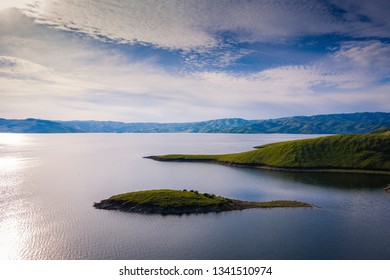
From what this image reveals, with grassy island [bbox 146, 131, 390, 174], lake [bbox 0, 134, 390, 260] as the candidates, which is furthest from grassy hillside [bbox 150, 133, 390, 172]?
lake [bbox 0, 134, 390, 260]

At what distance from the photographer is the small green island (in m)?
79.1

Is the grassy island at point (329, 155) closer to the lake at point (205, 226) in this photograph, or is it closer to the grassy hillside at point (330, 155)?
the grassy hillside at point (330, 155)

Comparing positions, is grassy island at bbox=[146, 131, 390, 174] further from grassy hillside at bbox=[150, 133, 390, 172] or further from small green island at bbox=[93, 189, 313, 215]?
small green island at bbox=[93, 189, 313, 215]

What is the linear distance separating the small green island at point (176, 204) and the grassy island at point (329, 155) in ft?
251

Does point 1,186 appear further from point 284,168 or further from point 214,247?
point 284,168

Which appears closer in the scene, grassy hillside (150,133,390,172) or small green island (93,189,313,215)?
small green island (93,189,313,215)

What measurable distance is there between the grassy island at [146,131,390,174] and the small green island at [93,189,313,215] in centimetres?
7644

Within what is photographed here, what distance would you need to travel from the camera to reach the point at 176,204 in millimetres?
80938

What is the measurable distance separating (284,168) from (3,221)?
130 m

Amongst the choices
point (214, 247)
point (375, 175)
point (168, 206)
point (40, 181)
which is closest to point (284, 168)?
point (375, 175)

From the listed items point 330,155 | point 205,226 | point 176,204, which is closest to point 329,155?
point 330,155

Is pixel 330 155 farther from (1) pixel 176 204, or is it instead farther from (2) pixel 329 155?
(1) pixel 176 204

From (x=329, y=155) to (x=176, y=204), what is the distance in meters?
114

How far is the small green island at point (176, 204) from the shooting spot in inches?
3115
